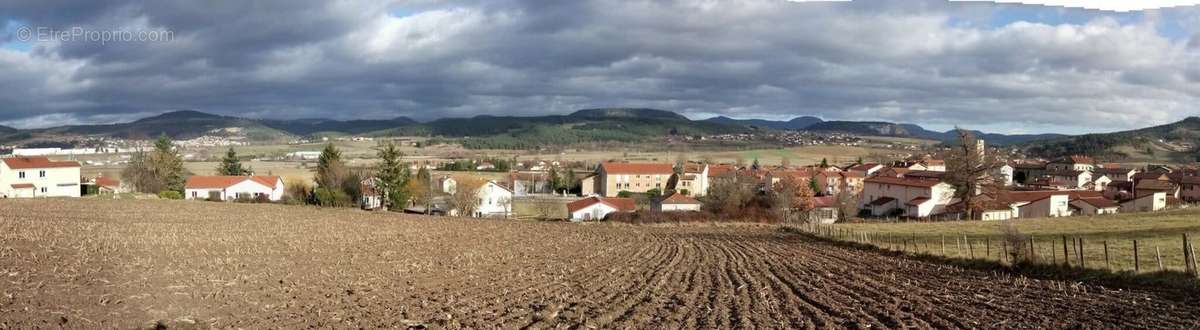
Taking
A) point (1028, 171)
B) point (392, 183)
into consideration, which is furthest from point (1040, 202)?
point (1028, 171)

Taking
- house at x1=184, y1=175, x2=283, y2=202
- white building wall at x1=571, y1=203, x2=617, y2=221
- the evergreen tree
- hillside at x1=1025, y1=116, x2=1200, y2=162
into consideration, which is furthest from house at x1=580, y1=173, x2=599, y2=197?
hillside at x1=1025, y1=116, x2=1200, y2=162

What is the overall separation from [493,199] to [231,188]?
54.3 feet

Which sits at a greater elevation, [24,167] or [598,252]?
[24,167]

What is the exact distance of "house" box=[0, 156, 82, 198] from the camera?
129ft

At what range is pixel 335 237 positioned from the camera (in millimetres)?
19703

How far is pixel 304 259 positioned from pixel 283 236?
18.7 feet

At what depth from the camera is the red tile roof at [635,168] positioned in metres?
64.2

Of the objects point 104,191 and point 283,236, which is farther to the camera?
point 104,191

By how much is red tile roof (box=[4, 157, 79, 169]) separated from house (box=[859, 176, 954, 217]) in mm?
45631

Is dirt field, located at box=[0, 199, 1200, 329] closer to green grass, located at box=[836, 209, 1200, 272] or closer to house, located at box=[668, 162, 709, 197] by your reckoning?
green grass, located at box=[836, 209, 1200, 272]

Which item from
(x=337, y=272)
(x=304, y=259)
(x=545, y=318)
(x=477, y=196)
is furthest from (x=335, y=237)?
(x=477, y=196)

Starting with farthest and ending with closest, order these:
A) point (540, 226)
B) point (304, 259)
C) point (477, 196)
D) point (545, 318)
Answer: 1. point (477, 196)
2. point (540, 226)
3. point (304, 259)
4. point (545, 318)

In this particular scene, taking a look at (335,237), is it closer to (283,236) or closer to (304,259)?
(283,236)

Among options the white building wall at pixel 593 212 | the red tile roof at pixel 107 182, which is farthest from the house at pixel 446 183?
the red tile roof at pixel 107 182
